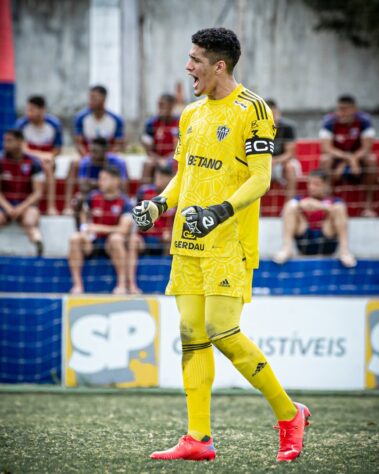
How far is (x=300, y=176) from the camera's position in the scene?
10.6 metres

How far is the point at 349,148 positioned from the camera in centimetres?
1022

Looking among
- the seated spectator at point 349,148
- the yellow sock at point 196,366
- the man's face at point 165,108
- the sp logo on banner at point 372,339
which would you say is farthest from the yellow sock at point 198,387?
the man's face at point 165,108

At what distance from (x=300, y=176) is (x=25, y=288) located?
352cm

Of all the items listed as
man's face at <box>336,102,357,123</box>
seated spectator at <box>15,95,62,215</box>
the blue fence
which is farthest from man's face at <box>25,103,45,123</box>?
man's face at <box>336,102,357,123</box>

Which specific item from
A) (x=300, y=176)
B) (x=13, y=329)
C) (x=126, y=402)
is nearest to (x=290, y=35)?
(x=300, y=176)

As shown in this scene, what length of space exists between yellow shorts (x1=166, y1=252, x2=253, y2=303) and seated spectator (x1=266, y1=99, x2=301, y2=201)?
218 inches

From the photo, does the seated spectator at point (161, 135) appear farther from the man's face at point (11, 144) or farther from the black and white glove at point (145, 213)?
the black and white glove at point (145, 213)

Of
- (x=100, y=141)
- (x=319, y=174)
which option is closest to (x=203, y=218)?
(x=319, y=174)

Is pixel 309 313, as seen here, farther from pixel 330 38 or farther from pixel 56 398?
pixel 330 38

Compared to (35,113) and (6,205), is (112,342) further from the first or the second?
(35,113)

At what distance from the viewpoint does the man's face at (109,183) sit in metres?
9.37

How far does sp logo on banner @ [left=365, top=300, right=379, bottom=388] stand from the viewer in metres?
8.21

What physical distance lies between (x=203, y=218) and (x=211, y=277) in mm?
429

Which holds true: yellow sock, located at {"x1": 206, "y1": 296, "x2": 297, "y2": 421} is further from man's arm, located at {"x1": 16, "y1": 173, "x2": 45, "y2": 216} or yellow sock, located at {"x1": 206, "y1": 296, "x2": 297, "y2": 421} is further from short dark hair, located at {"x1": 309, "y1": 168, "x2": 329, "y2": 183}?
man's arm, located at {"x1": 16, "y1": 173, "x2": 45, "y2": 216}
